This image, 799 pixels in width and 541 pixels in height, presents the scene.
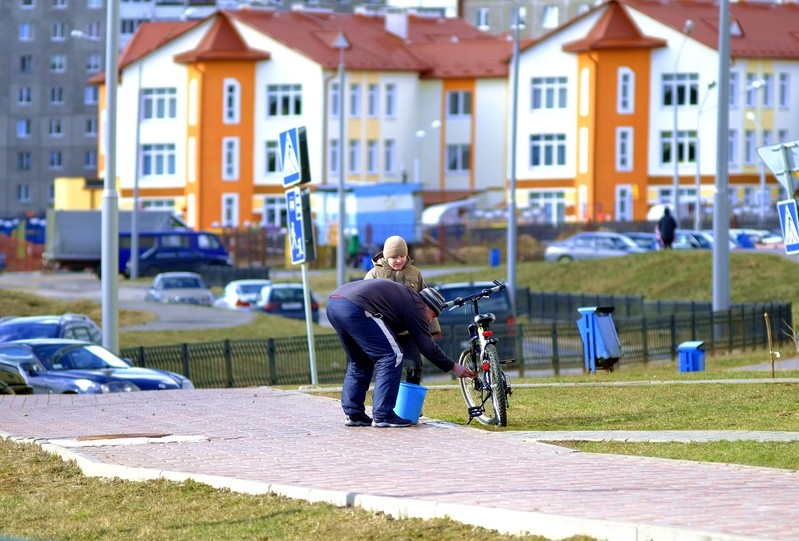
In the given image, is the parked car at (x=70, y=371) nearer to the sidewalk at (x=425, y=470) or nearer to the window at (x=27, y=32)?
the sidewalk at (x=425, y=470)

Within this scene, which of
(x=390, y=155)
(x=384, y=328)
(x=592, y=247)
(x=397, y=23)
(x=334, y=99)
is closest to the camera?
(x=384, y=328)

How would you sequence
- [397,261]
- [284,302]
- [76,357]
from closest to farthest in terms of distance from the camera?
1. [397,261]
2. [76,357]
3. [284,302]

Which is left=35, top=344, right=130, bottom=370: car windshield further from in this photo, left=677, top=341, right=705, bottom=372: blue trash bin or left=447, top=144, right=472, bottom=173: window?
left=447, top=144, right=472, bottom=173: window

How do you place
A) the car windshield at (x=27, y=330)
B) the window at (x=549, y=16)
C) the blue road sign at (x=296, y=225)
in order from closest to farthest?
the blue road sign at (x=296, y=225) < the car windshield at (x=27, y=330) < the window at (x=549, y=16)

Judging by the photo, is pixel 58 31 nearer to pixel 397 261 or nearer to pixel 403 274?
pixel 403 274

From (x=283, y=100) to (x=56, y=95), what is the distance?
3829 centimetres

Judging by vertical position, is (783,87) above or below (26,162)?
above

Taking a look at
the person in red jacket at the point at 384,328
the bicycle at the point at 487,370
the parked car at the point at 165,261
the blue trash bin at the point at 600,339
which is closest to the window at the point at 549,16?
the parked car at the point at 165,261

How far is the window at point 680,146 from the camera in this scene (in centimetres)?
8338

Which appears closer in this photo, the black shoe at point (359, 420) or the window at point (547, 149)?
the black shoe at point (359, 420)

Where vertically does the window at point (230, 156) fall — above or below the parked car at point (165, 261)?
above

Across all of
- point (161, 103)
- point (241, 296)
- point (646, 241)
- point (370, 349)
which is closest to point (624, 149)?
point (646, 241)

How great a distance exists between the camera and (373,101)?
86.6 meters

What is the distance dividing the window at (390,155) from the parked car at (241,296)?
39.7 m
